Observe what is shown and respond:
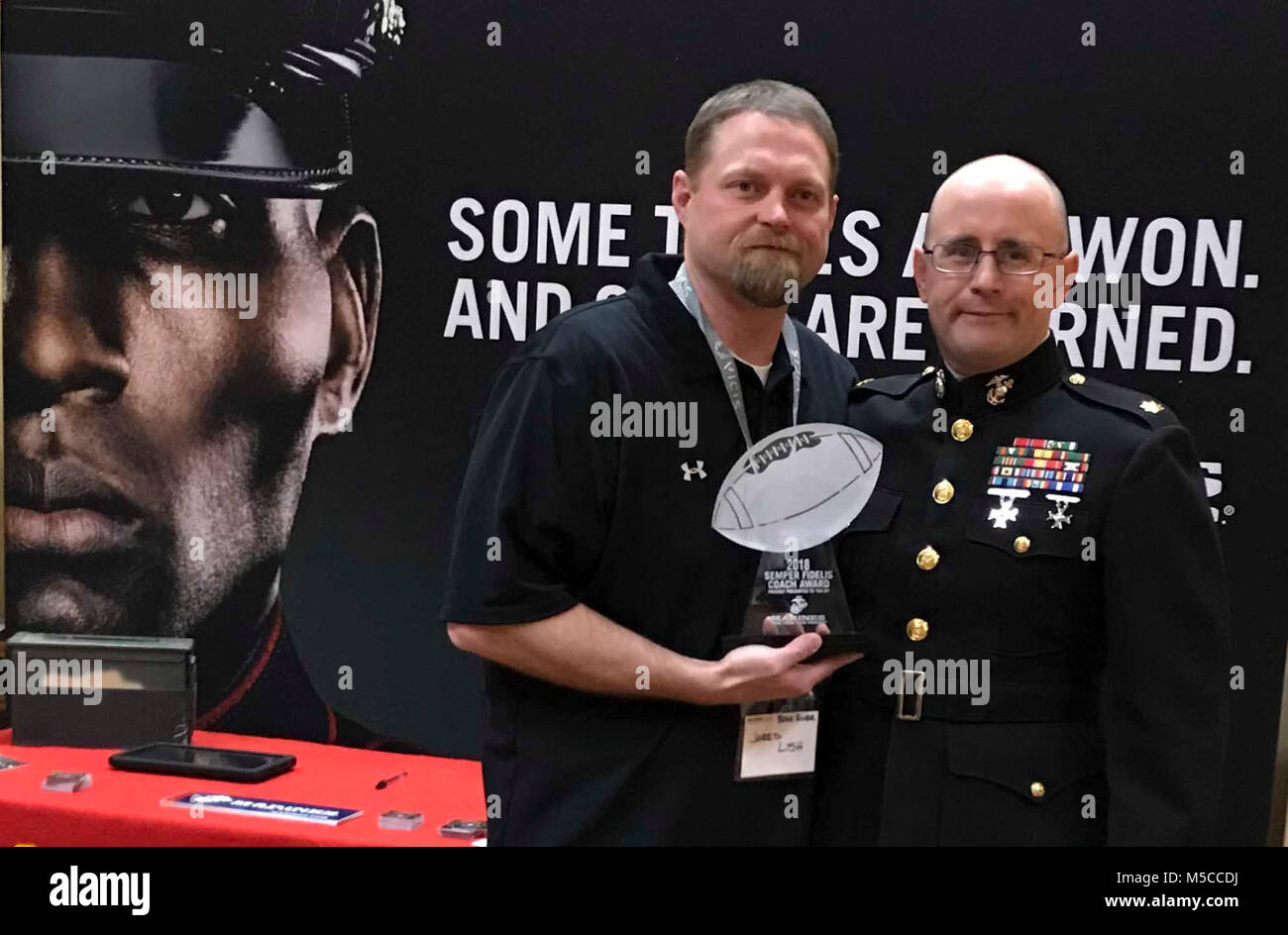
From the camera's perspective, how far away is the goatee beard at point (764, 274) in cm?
200

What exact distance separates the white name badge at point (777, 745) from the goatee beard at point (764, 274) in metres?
0.70

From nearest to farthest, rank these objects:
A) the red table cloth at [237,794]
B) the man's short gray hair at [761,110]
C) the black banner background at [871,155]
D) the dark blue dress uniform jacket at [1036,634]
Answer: the dark blue dress uniform jacket at [1036,634] < the man's short gray hair at [761,110] < the red table cloth at [237,794] < the black banner background at [871,155]

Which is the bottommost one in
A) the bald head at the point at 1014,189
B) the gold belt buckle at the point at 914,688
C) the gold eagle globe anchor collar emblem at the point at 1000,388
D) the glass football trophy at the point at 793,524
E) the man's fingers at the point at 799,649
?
the gold belt buckle at the point at 914,688

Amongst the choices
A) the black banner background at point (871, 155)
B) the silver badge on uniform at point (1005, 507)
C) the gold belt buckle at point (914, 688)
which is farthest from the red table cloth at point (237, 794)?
the silver badge on uniform at point (1005, 507)

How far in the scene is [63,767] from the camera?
2977mm

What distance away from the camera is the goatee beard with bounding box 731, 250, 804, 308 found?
2.00m

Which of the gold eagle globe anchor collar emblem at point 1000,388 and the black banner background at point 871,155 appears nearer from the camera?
the gold eagle globe anchor collar emblem at point 1000,388

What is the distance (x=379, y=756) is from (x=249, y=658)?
0.49 m

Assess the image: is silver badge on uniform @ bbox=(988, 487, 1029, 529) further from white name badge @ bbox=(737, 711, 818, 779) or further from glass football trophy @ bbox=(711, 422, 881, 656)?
white name badge @ bbox=(737, 711, 818, 779)

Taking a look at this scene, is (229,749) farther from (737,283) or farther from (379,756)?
(737,283)

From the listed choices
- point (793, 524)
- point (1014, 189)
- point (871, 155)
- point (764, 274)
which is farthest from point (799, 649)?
point (871, 155)

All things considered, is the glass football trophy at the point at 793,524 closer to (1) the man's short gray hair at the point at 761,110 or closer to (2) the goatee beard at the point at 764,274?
(2) the goatee beard at the point at 764,274

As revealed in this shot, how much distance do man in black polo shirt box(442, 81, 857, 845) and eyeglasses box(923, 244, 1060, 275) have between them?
0.23 meters

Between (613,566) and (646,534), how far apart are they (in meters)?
0.08
